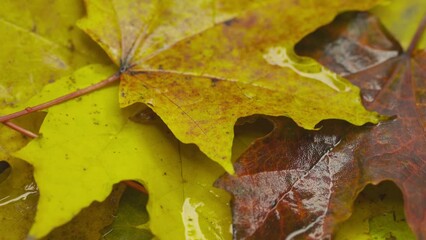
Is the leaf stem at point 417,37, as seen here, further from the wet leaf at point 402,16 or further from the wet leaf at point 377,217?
the wet leaf at point 377,217

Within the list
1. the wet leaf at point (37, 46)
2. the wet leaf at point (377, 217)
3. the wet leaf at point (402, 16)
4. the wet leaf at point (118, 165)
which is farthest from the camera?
the wet leaf at point (402, 16)

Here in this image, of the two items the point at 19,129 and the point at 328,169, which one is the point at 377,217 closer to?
Result: the point at 328,169

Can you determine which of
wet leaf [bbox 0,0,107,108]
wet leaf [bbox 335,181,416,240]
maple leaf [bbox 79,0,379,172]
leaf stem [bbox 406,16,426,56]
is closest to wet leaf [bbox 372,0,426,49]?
leaf stem [bbox 406,16,426,56]

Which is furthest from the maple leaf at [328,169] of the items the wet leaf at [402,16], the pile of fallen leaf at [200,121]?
the wet leaf at [402,16]

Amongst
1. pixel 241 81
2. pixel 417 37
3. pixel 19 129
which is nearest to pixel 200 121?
pixel 241 81

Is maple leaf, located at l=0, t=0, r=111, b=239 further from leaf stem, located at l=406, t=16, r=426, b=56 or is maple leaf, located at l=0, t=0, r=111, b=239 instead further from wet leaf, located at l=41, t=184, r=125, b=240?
leaf stem, located at l=406, t=16, r=426, b=56

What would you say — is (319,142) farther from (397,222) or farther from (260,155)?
(397,222)

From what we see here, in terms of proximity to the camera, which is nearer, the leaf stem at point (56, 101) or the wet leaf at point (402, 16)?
the leaf stem at point (56, 101)
